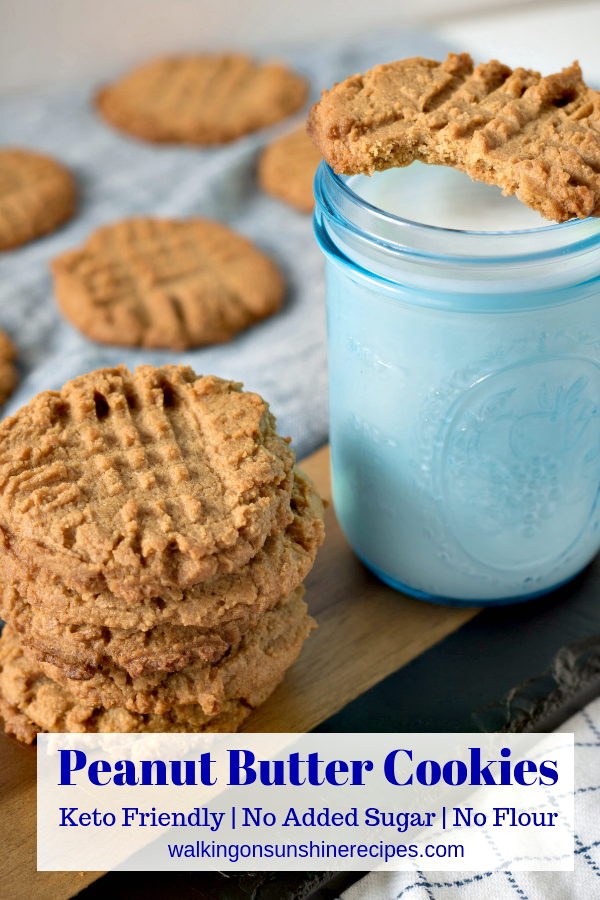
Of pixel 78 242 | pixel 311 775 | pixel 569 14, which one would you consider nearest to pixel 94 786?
pixel 311 775

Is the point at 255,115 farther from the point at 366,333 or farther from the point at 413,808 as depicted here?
the point at 413,808

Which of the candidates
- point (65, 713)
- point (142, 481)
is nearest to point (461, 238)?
point (142, 481)

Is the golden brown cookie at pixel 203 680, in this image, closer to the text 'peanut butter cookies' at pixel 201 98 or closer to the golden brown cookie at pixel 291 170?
the golden brown cookie at pixel 291 170

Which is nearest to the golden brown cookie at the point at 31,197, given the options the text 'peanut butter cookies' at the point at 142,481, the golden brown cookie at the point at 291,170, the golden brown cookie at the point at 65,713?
the golden brown cookie at the point at 291,170

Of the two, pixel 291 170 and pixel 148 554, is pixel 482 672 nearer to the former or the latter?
pixel 148 554

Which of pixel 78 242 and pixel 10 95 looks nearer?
pixel 78 242

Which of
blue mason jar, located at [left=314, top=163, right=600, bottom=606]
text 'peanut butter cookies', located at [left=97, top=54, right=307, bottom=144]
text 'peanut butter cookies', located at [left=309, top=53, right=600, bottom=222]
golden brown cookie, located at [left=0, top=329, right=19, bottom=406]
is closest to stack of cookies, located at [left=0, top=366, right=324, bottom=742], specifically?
blue mason jar, located at [left=314, top=163, right=600, bottom=606]
